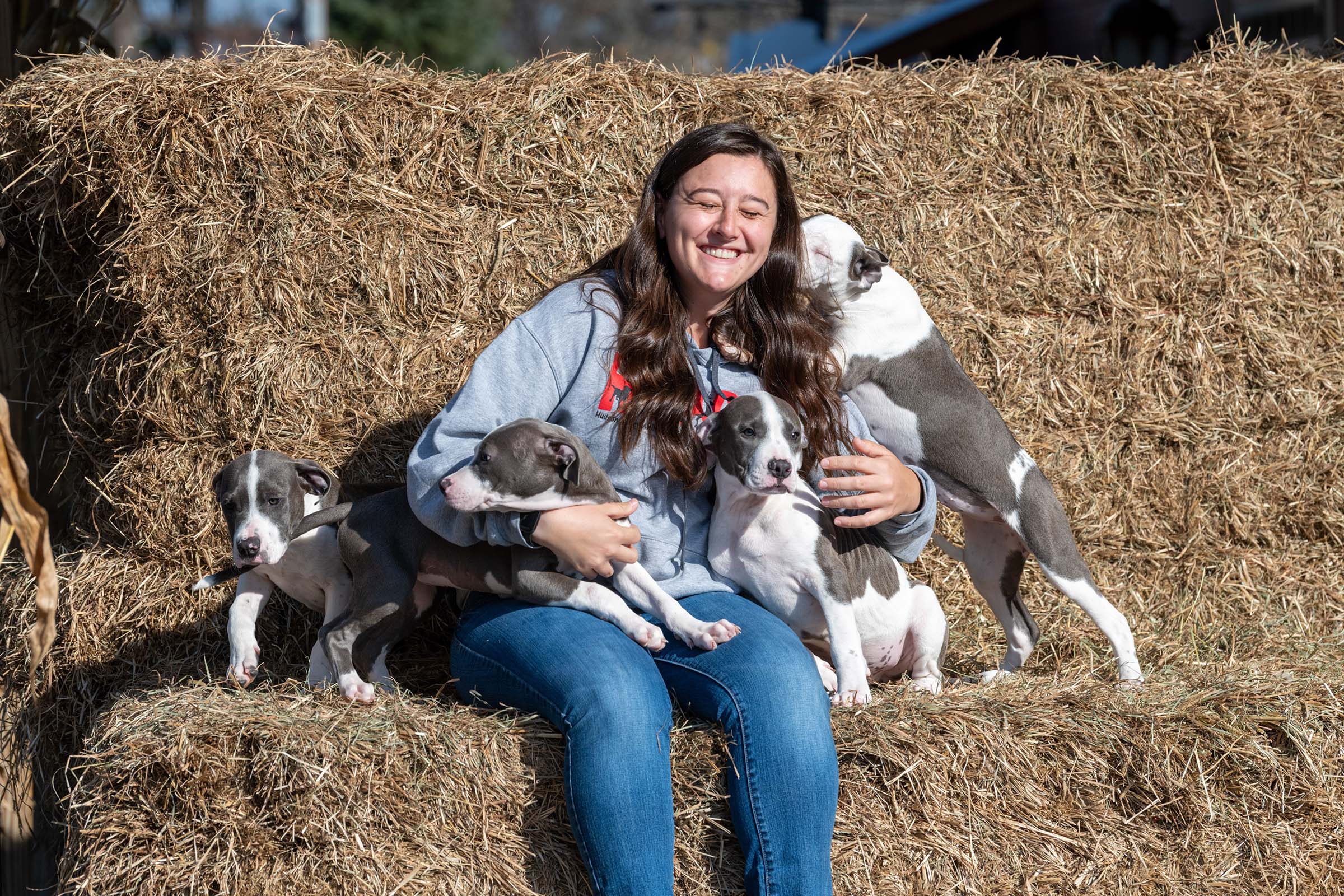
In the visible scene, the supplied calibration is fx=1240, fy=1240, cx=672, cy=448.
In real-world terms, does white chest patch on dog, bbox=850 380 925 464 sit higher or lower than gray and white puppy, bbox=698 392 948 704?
higher

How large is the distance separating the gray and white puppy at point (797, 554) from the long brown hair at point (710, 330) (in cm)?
12

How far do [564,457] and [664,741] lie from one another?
0.86m

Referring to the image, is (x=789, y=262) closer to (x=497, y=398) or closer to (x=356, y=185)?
(x=497, y=398)

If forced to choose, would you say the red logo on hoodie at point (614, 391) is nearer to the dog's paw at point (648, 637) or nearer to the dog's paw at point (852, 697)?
the dog's paw at point (648, 637)

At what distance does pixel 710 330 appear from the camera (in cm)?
393

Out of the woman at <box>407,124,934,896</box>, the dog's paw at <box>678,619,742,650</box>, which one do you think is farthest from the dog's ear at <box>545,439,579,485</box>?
the dog's paw at <box>678,619,742,650</box>

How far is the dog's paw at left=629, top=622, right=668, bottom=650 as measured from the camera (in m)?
3.39

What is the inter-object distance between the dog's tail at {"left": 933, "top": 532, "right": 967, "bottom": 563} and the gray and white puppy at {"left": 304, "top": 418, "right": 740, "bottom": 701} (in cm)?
129

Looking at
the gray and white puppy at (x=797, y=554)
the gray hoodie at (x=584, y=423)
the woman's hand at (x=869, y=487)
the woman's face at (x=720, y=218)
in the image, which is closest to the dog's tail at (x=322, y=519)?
the gray hoodie at (x=584, y=423)

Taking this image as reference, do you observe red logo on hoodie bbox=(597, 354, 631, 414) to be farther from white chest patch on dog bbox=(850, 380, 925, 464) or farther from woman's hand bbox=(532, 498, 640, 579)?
white chest patch on dog bbox=(850, 380, 925, 464)

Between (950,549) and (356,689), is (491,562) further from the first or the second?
(950,549)

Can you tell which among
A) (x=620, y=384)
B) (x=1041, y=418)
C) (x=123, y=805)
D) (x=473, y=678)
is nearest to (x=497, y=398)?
(x=620, y=384)

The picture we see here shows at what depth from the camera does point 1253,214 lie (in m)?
4.95

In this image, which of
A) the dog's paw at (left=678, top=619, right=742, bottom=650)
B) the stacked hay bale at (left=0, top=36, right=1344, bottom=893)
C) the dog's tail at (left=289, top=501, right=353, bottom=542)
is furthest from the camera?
the dog's tail at (left=289, top=501, right=353, bottom=542)
